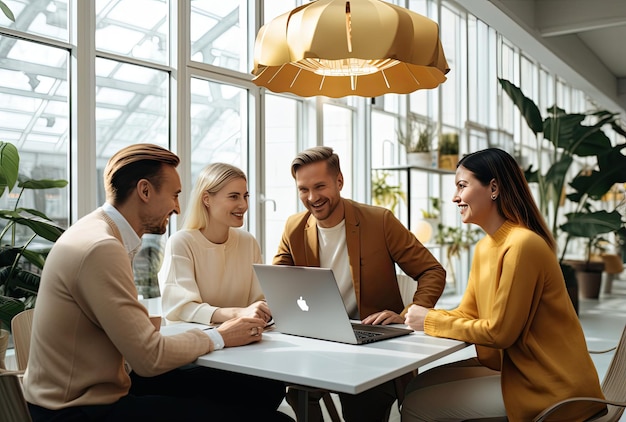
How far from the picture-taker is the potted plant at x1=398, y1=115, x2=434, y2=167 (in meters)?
6.91

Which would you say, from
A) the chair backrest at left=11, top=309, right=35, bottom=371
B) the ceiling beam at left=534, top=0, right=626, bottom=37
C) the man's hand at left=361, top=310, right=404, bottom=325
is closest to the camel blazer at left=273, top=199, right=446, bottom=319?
the man's hand at left=361, top=310, right=404, bottom=325

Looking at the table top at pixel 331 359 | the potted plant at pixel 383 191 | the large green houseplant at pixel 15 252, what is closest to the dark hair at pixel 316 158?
the table top at pixel 331 359

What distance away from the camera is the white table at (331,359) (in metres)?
1.68

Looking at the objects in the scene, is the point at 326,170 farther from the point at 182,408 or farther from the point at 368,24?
the point at 182,408

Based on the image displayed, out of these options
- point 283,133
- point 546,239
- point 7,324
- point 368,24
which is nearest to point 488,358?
point 546,239

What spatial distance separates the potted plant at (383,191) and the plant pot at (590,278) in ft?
12.7

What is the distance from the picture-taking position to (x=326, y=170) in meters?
2.81

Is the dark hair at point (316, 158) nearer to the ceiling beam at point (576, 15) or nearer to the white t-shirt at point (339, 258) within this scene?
the white t-shirt at point (339, 258)

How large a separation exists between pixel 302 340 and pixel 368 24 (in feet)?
3.33

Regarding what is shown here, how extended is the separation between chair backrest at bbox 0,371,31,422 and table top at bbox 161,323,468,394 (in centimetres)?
54

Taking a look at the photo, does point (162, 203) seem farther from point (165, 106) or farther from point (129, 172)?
point (165, 106)

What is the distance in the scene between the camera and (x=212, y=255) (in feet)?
9.04

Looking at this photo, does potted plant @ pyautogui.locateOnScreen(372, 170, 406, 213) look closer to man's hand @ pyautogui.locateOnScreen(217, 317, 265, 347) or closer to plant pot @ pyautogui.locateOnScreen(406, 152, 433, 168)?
plant pot @ pyautogui.locateOnScreen(406, 152, 433, 168)

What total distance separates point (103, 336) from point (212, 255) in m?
0.95
